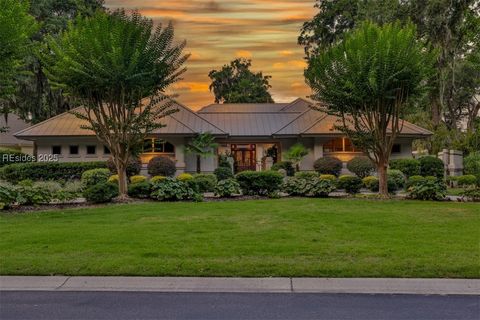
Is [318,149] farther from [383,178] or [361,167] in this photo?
[383,178]

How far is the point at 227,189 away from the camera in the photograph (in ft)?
57.0

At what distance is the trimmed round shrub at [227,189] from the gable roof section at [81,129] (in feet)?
41.5

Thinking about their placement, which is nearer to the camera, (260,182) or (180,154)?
(260,182)

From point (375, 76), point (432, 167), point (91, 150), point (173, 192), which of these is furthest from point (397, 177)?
point (91, 150)

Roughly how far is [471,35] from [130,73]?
17590mm

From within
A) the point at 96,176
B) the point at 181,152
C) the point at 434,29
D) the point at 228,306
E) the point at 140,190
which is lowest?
the point at 228,306

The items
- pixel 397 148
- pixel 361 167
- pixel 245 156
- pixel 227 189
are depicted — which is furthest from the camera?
pixel 245 156

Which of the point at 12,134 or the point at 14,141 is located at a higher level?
the point at 12,134

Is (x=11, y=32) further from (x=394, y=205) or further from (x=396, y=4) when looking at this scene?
(x=396, y=4)

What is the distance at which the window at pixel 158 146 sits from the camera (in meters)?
30.2

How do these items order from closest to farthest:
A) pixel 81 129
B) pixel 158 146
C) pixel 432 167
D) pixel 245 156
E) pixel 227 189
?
1. pixel 227 189
2. pixel 432 167
3. pixel 81 129
4. pixel 158 146
5. pixel 245 156

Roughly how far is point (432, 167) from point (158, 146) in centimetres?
1619

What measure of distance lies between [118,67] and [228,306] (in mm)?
11593

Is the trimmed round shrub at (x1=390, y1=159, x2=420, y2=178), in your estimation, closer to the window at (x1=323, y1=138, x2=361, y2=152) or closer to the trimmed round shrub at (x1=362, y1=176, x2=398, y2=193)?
the window at (x1=323, y1=138, x2=361, y2=152)
